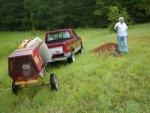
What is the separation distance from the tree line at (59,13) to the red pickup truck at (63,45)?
28.0 metres

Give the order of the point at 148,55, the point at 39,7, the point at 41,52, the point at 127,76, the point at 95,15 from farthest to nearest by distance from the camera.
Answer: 1. the point at 39,7
2. the point at 95,15
3. the point at 148,55
4. the point at 41,52
5. the point at 127,76

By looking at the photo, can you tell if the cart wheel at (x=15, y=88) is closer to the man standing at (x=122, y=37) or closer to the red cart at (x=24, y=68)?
the red cart at (x=24, y=68)

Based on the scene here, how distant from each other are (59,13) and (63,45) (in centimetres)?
3674

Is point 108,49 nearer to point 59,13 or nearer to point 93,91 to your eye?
point 93,91

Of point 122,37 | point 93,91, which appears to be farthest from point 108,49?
point 93,91

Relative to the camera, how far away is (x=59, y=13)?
187ft

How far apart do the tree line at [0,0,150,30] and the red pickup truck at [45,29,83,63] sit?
2801 cm

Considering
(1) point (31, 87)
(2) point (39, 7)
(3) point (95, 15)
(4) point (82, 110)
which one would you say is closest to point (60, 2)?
(2) point (39, 7)

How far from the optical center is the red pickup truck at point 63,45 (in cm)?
2080

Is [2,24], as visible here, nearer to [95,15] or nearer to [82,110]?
[95,15]

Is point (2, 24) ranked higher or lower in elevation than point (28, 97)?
lower

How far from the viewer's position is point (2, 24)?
198 ft

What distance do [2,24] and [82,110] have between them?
49.2 m

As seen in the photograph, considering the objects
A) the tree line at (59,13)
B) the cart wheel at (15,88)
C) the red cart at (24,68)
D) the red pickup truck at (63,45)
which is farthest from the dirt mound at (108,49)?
the tree line at (59,13)
